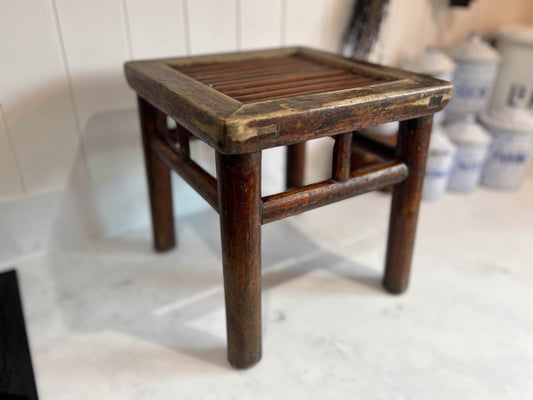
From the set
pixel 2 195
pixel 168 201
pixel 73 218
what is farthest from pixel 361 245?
pixel 2 195

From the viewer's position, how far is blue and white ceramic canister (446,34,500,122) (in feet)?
4.87

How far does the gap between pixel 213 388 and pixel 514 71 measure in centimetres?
147

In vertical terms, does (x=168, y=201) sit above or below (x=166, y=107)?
below

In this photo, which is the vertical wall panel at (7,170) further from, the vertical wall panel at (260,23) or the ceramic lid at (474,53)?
the ceramic lid at (474,53)

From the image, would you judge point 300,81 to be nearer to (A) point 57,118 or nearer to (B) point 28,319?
(A) point 57,118

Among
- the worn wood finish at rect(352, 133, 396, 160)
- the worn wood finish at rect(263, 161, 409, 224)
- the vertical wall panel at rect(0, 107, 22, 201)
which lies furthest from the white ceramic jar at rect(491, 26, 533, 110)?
the vertical wall panel at rect(0, 107, 22, 201)

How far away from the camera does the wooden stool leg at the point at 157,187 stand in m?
0.99

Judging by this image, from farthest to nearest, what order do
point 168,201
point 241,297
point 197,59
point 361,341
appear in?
point 168,201 < point 197,59 < point 361,341 < point 241,297

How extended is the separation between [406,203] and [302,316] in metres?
0.32

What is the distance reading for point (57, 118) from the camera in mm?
1041

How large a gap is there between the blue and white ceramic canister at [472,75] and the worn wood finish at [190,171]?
3.54ft

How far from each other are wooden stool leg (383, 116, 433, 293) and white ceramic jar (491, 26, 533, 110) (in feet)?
2.83

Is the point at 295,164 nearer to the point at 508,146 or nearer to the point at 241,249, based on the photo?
the point at 241,249

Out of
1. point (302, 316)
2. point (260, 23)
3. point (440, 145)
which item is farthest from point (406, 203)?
point (260, 23)
